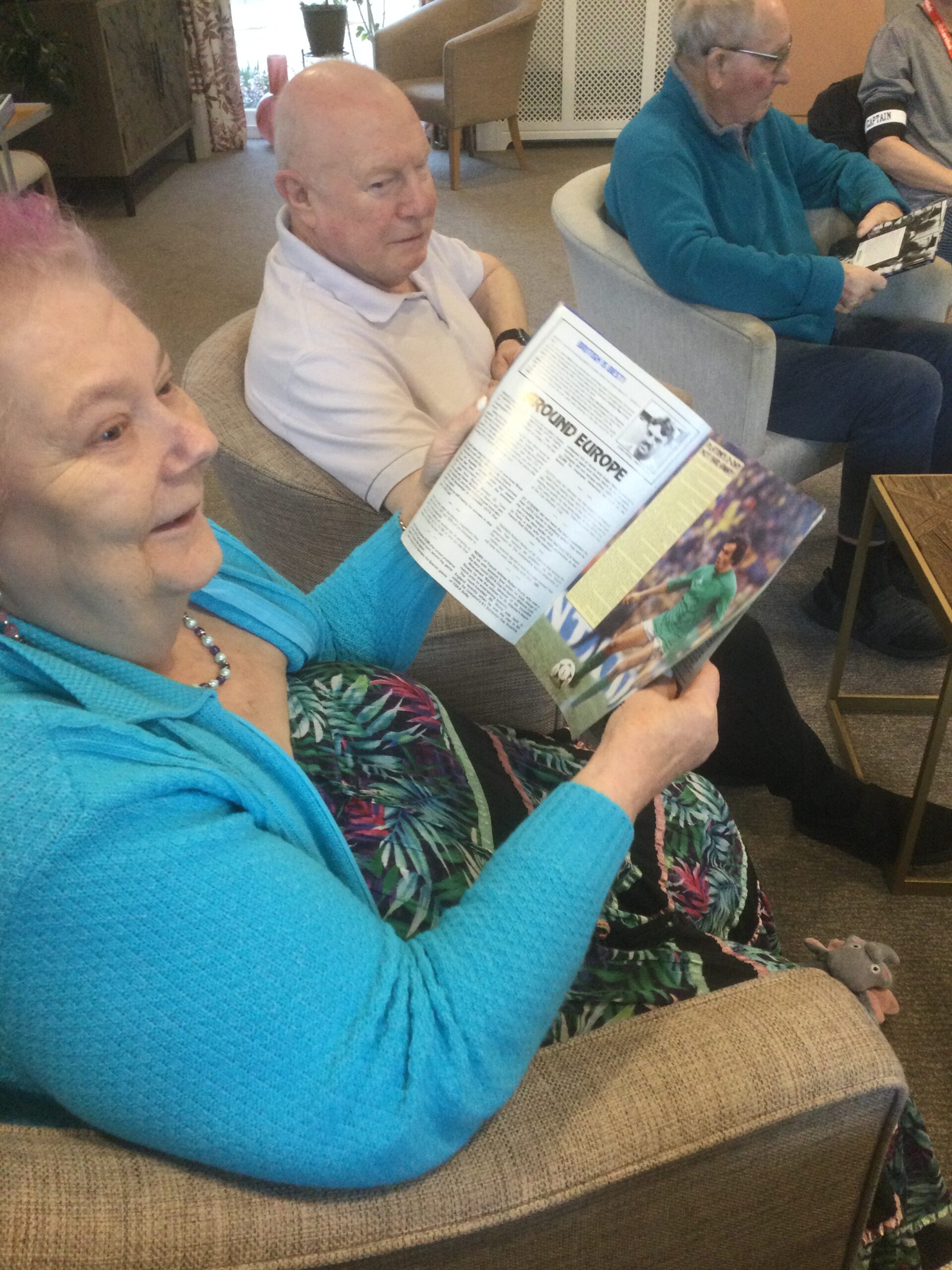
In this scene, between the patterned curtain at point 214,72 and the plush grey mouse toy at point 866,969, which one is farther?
the patterned curtain at point 214,72

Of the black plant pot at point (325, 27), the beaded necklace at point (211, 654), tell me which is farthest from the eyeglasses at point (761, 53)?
the black plant pot at point (325, 27)

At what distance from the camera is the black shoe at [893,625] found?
83.0 inches

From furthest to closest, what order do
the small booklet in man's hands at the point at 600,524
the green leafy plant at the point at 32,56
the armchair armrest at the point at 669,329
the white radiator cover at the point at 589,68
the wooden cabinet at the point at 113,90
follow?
the white radiator cover at the point at 589,68
the wooden cabinet at the point at 113,90
the green leafy plant at the point at 32,56
the armchair armrest at the point at 669,329
the small booklet in man's hands at the point at 600,524

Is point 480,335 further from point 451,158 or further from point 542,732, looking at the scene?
point 451,158

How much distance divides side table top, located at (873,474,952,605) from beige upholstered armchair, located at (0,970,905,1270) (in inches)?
32.7

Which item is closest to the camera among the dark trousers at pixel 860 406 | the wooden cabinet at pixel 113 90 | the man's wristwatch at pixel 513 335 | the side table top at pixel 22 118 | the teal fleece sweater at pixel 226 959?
the teal fleece sweater at pixel 226 959

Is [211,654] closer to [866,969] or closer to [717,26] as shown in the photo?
[866,969]

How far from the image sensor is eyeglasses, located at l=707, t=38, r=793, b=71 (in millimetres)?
2008

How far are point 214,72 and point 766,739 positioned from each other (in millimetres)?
5652

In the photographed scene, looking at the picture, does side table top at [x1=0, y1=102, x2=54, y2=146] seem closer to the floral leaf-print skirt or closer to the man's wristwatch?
the man's wristwatch

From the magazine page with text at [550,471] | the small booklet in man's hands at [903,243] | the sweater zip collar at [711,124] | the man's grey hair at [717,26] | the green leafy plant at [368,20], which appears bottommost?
the small booklet in man's hands at [903,243]

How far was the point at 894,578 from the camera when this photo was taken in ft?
7.37

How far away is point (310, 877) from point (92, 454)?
323 mm

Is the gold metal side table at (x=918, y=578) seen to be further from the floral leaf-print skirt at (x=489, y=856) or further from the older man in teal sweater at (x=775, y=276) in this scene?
the floral leaf-print skirt at (x=489, y=856)
